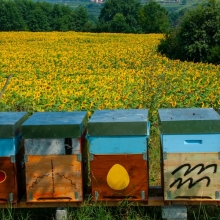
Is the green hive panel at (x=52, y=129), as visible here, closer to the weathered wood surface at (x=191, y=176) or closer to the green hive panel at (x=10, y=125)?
the green hive panel at (x=10, y=125)

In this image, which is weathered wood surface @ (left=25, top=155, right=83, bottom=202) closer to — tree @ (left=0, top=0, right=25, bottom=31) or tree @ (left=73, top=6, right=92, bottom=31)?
tree @ (left=0, top=0, right=25, bottom=31)

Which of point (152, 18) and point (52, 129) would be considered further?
point (152, 18)

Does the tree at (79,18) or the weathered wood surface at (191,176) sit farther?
the tree at (79,18)

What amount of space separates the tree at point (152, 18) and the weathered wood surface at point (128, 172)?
50.0 metres

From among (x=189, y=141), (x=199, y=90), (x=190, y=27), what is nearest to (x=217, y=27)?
(x=190, y=27)

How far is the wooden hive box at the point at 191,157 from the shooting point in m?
3.52

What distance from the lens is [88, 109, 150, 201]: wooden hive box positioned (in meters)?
3.57

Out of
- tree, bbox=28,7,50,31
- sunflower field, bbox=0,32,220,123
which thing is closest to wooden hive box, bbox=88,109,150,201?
sunflower field, bbox=0,32,220,123

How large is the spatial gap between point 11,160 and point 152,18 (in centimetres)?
5542

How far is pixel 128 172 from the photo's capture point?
363 centimetres

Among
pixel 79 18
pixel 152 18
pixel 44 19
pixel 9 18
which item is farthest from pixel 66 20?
pixel 152 18

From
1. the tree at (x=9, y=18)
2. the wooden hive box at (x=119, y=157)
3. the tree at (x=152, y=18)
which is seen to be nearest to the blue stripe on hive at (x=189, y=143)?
the wooden hive box at (x=119, y=157)

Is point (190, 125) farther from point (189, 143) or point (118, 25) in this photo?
point (118, 25)

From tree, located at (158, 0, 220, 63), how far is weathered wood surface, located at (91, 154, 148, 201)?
1341 centimetres
